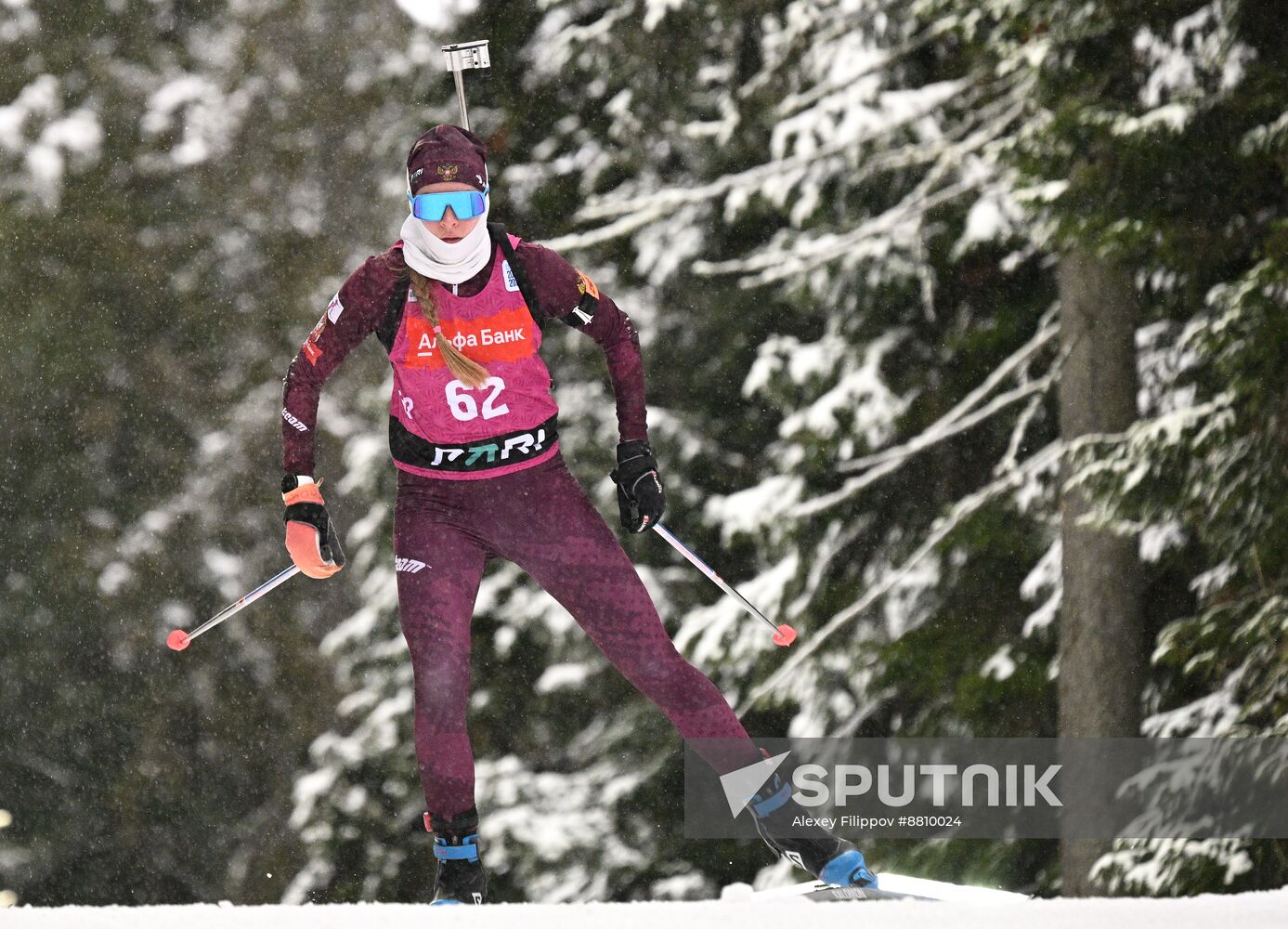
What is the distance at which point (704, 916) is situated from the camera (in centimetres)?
345

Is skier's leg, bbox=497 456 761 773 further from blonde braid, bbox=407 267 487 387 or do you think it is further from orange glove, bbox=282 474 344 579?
orange glove, bbox=282 474 344 579

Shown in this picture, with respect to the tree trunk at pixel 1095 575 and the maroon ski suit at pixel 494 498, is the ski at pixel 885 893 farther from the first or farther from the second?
the tree trunk at pixel 1095 575

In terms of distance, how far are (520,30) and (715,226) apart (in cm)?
239

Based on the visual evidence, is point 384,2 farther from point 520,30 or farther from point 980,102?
point 980,102

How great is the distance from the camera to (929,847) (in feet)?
34.7

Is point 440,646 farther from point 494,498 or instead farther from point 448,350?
point 448,350

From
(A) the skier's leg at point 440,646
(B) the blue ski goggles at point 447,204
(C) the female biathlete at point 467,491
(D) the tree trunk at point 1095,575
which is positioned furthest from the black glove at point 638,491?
(D) the tree trunk at point 1095,575

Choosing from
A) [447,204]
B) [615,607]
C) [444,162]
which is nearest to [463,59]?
[444,162]

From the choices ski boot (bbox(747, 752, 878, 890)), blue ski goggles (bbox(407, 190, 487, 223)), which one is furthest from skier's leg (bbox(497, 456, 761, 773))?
blue ski goggles (bbox(407, 190, 487, 223))

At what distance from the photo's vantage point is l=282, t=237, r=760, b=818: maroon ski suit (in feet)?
13.3

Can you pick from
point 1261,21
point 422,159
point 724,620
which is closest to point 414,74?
point 724,620

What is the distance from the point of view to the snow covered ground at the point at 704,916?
335 cm

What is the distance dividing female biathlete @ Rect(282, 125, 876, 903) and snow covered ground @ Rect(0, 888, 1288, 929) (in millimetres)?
459

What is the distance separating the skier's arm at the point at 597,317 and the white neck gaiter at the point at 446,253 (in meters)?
0.15
